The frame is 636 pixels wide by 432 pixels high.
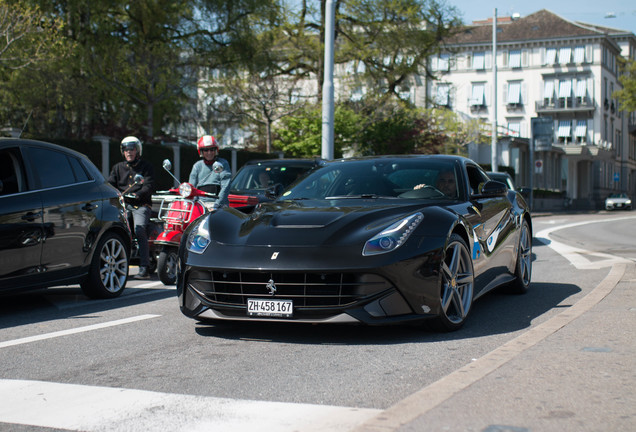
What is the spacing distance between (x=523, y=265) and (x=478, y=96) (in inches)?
2959

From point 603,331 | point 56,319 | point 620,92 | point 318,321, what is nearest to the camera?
point 318,321

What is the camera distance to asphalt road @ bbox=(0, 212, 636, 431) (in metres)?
3.92

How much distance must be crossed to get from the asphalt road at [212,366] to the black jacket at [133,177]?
2.26m

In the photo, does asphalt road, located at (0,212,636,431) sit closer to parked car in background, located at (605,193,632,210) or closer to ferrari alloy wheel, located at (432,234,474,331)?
ferrari alloy wheel, located at (432,234,474,331)

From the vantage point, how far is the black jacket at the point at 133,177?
10.2 metres

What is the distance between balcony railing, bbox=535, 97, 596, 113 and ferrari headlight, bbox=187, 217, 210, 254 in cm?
7735

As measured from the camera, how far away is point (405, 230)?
19.3 ft

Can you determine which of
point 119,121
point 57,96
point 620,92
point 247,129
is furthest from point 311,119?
point 620,92

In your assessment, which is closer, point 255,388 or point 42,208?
point 255,388

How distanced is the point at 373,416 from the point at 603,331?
2.85 metres

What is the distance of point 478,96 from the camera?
81.8m

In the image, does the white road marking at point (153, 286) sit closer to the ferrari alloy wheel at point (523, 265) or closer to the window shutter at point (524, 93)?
the ferrari alloy wheel at point (523, 265)

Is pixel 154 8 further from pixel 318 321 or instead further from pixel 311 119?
pixel 318 321

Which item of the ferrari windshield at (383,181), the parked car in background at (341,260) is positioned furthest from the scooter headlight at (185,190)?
the parked car in background at (341,260)
